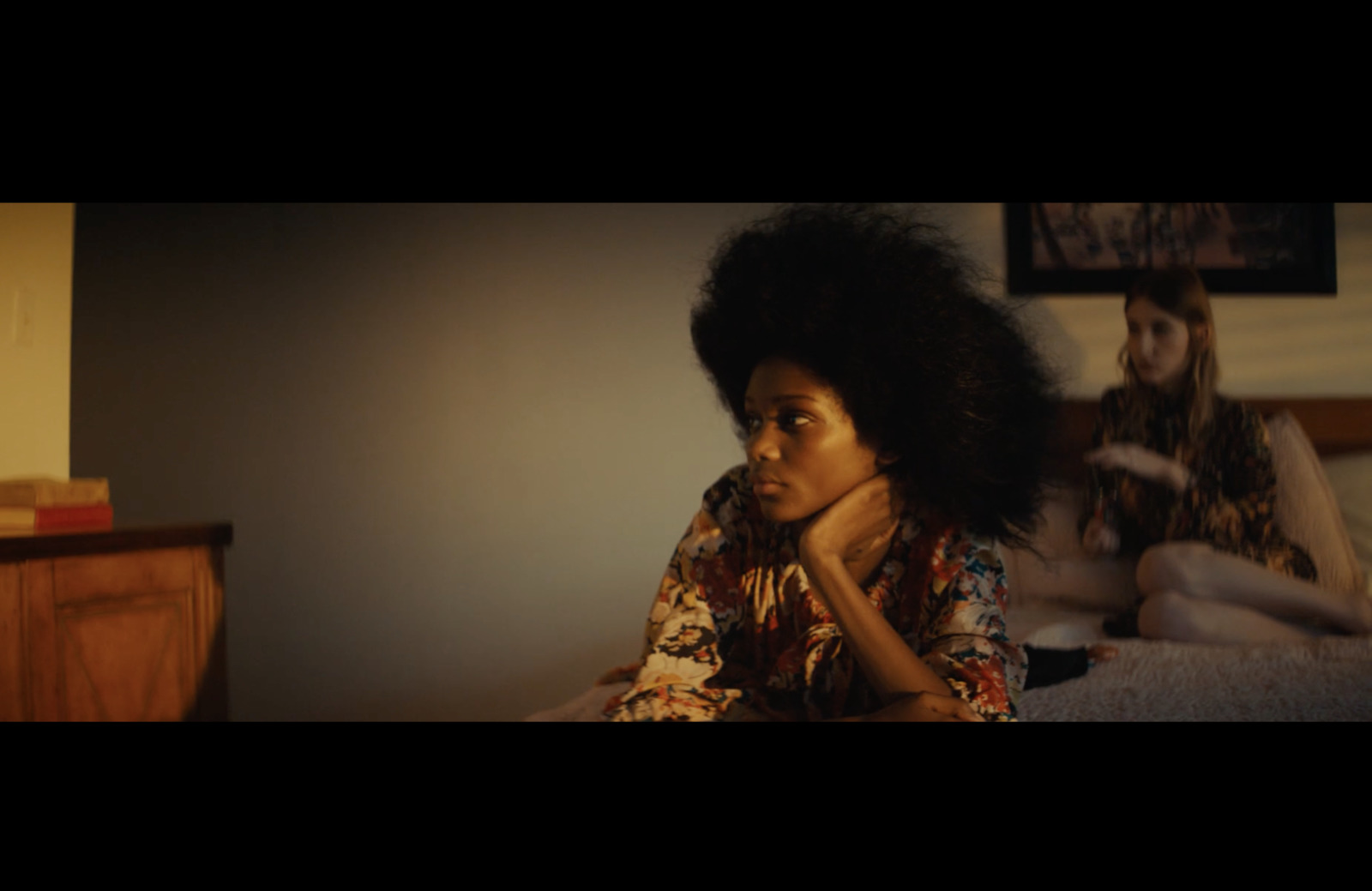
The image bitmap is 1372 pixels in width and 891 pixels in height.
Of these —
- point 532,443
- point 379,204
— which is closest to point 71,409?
point 379,204

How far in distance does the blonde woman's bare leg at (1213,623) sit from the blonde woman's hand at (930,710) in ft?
3.07

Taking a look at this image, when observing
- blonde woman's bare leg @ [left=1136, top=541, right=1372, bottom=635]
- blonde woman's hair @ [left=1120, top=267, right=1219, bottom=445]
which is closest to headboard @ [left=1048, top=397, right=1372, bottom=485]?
blonde woman's hair @ [left=1120, top=267, right=1219, bottom=445]

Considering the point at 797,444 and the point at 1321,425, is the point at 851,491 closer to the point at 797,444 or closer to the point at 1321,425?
the point at 797,444

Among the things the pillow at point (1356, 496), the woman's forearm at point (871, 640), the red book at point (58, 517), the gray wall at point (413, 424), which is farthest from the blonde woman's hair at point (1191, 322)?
the red book at point (58, 517)

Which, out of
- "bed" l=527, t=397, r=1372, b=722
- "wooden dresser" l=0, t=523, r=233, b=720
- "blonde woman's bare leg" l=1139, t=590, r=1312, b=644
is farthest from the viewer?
"blonde woman's bare leg" l=1139, t=590, r=1312, b=644

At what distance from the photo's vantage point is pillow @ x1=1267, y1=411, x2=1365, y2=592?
1.58 metres

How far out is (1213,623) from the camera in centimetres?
154

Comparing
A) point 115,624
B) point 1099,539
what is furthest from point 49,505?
point 1099,539

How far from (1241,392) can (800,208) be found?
119 centimetres

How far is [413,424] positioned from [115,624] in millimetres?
565

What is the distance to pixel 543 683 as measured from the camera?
1.78 metres

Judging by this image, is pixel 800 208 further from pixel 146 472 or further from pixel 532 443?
pixel 146 472

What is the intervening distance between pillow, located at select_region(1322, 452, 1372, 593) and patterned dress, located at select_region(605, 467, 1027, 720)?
43.3 inches

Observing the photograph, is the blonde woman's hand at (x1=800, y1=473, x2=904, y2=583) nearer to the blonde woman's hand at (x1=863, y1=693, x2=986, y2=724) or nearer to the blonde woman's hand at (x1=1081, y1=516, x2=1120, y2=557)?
the blonde woman's hand at (x1=863, y1=693, x2=986, y2=724)
